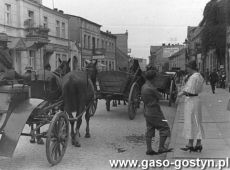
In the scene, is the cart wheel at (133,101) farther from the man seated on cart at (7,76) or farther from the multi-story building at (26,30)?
the multi-story building at (26,30)

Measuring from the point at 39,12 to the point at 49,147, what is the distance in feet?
94.8

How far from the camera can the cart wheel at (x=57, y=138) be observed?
5905mm

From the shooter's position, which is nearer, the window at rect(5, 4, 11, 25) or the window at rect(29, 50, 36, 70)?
the window at rect(5, 4, 11, 25)

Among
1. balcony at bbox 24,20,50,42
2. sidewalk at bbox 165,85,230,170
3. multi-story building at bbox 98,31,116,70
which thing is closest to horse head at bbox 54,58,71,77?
sidewalk at bbox 165,85,230,170

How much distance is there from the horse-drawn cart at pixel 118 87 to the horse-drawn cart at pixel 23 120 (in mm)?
5222

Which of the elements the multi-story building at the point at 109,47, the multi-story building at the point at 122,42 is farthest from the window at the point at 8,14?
the multi-story building at the point at 122,42

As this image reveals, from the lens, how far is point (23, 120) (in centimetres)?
582

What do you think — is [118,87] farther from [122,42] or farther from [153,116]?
[122,42]

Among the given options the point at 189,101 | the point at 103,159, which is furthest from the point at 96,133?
the point at 189,101

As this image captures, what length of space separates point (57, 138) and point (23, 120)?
2.32 ft

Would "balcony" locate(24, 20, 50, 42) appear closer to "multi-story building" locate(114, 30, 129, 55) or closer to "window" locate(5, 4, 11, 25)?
"window" locate(5, 4, 11, 25)

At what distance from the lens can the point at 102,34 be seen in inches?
2297

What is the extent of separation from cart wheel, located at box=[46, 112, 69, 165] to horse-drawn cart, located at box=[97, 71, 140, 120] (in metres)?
5.27

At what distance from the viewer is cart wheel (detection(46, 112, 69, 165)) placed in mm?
5905
